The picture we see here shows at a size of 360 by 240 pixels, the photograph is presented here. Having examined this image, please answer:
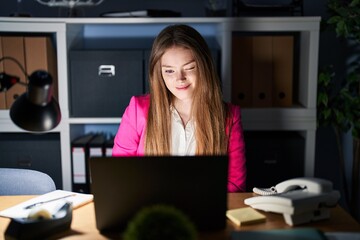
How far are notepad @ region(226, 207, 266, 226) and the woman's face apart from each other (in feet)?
1.96

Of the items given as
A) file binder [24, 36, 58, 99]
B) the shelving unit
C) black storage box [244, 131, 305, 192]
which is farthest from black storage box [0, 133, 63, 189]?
black storage box [244, 131, 305, 192]

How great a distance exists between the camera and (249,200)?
1.36 m

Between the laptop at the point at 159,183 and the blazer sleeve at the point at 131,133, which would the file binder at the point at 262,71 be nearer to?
the blazer sleeve at the point at 131,133

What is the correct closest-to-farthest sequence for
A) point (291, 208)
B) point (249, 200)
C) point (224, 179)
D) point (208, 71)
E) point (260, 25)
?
point (224, 179), point (291, 208), point (249, 200), point (208, 71), point (260, 25)

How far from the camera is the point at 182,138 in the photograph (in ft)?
6.08

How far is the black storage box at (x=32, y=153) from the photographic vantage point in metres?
2.33

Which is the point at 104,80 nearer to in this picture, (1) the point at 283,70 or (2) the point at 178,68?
(2) the point at 178,68

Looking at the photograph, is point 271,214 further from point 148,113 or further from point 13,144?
point 13,144

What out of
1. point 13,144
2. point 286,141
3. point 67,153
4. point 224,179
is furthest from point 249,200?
point 13,144

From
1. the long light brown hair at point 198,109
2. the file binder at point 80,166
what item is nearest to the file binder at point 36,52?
the file binder at point 80,166

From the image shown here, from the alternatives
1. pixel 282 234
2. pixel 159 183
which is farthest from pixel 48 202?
pixel 282 234

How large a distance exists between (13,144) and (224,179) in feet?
5.23

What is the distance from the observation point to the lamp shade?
98cm

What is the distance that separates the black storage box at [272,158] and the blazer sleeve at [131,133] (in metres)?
0.71
